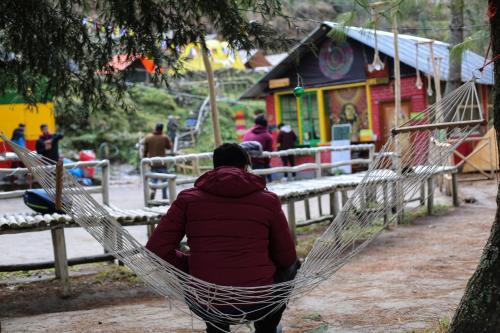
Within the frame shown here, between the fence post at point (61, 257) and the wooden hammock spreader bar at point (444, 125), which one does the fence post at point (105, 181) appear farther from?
the wooden hammock spreader bar at point (444, 125)

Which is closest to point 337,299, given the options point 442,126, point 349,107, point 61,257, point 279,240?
point 442,126

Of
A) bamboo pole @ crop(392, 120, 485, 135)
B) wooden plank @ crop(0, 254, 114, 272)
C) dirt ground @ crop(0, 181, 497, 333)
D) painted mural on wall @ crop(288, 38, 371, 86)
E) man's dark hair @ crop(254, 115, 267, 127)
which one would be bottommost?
dirt ground @ crop(0, 181, 497, 333)

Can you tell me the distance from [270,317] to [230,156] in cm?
78

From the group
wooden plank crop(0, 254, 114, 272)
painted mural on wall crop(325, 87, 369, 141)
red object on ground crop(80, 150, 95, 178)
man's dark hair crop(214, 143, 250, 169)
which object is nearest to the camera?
man's dark hair crop(214, 143, 250, 169)

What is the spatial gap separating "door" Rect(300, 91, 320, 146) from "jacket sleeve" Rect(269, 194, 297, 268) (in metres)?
14.9

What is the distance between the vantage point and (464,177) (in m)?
14.4

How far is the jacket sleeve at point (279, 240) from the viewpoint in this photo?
10.4ft

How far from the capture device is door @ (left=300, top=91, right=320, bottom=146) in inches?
713

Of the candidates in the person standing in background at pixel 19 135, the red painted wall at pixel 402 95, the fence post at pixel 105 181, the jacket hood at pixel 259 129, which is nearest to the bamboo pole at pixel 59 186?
the fence post at pixel 105 181

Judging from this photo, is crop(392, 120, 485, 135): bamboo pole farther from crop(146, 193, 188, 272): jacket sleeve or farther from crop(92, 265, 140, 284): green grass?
crop(92, 265, 140, 284): green grass

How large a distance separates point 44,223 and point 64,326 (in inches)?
40.5

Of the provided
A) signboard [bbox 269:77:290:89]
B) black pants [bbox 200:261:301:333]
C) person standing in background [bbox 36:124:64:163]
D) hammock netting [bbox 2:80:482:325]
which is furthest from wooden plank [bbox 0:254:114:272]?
signboard [bbox 269:77:290:89]

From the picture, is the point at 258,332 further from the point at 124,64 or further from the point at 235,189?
the point at 124,64

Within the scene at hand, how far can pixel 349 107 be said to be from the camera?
1744 cm
